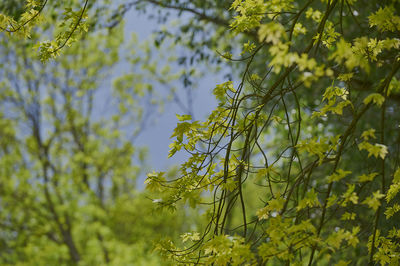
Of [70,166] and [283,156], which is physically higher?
[70,166]

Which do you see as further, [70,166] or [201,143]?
[70,166]

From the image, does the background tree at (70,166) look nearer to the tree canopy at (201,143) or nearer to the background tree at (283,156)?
the tree canopy at (201,143)

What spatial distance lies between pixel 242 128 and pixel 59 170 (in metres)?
7.26

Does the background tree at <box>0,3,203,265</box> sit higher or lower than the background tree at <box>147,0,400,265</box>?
higher

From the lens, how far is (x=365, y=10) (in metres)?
3.50

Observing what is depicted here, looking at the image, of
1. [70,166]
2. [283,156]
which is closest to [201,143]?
[283,156]

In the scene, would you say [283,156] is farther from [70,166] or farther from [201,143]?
[70,166]

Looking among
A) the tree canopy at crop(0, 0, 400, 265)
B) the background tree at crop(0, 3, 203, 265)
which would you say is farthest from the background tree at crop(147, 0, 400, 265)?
the background tree at crop(0, 3, 203, 265)

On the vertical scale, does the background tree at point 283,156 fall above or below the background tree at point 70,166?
below

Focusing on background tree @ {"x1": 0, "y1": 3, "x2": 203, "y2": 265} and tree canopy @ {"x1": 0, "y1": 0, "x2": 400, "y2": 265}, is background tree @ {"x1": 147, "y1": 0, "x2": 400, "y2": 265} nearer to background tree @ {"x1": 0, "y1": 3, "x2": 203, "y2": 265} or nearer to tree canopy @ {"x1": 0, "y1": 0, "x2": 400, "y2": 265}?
tree canopy @ {"x1": 0, "y1": 0, "x2": 400, "y2": 265}

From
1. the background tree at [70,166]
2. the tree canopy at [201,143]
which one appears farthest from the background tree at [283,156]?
the background tree at [70,166]

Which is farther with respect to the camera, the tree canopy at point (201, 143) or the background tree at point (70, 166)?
the background tree at point (70, 166)

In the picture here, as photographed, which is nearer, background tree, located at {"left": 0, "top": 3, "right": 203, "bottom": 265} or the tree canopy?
the tree canopy

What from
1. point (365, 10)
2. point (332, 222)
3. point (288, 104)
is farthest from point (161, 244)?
point (365, 10)
